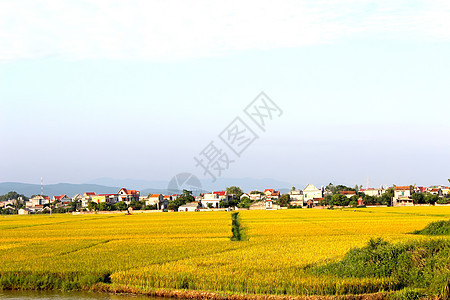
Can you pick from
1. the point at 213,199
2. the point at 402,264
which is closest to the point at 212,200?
the point at 213,199

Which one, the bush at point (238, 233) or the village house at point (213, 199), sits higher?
the village house at point (213, 199)

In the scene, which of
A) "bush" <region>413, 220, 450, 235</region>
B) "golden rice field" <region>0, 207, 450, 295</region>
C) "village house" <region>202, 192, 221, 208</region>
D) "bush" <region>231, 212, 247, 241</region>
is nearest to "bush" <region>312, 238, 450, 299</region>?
"golden rice field" <region>0, 207, 450, 295</region>

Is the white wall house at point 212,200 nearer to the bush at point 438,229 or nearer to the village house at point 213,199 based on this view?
the village house at point 213,199

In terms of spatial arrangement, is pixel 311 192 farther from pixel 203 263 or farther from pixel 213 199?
pixel 203 263

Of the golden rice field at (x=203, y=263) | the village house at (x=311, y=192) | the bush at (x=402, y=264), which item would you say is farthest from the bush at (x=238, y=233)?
the village house at (x=311, y=192)

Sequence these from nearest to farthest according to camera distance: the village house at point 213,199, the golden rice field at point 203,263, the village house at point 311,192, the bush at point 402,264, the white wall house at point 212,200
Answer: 1. the golden rice field at point 203,263
2. the bush at point 402,264
3. the white wall house at point 212,200
4. the village house at point 213,199
5. the village house at point 311,192

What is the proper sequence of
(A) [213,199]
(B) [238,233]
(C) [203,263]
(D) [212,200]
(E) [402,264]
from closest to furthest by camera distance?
(E) [402,264]
(C) [203,263]
(B) [238,233]
(D) [212,200]
(A) [213,199]

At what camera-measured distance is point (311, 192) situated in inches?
5763

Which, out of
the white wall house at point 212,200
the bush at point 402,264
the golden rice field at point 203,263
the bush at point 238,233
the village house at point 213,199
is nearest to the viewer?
the golden rice field at point 203,263

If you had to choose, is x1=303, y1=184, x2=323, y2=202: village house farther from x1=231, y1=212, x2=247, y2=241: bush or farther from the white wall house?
x1=231, y1=212, x2=247, y2=241: bush

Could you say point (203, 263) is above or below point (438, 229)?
below

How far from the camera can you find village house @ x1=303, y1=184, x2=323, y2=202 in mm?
144837

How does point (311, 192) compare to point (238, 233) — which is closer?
point (238, 233)

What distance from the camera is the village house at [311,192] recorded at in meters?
145
